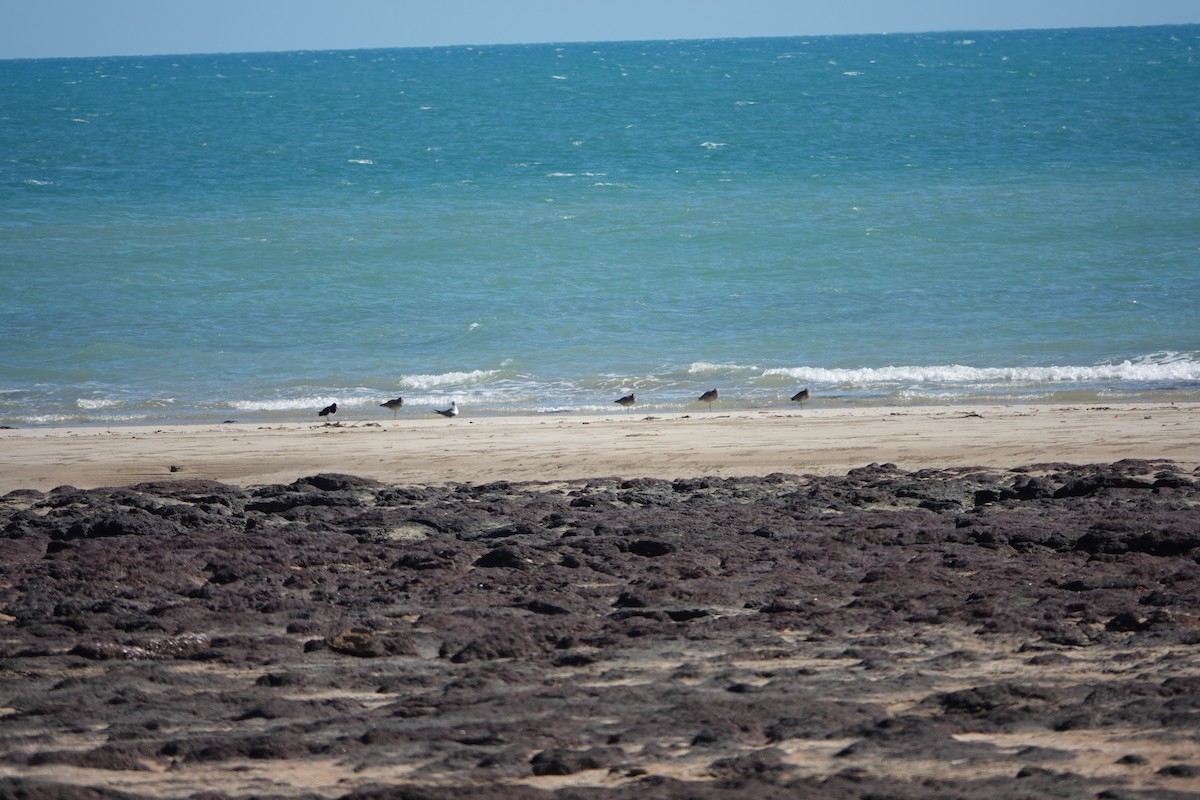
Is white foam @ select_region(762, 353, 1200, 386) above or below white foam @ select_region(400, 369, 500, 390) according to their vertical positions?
below

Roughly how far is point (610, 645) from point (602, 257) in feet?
73.3

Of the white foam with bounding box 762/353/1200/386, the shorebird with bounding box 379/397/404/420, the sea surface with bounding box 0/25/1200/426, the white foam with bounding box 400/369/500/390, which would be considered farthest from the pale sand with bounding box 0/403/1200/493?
the white foam with bounding box 400/369/500/390

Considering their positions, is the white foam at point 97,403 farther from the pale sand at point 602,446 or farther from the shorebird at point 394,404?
the shorebird at point 394,404

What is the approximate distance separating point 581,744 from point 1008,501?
6212mm

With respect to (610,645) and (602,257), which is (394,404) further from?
(602,257)

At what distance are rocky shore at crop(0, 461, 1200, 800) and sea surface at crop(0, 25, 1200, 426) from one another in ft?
26.3

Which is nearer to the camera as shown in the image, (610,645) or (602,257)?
(610,645)

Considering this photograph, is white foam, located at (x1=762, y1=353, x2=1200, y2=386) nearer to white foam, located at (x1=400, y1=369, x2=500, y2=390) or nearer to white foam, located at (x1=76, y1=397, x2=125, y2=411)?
white foam, located at (x1=400, y1=369, x2=500, y2=390)

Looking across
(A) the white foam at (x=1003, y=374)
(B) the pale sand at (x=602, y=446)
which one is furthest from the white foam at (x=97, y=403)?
(A) the white foam at (x=1003, y=374)

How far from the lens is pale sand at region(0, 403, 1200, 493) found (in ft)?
41.5

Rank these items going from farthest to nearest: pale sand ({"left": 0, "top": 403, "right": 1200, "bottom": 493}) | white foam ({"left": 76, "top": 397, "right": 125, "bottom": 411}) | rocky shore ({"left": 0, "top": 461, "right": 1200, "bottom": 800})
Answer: white foam ({"left": 76, "top": 397, "right": 125, "bottom": 411}), pale sand ({"left": 0, "top": 403, "right": 1200, "bottom": 493}), rocky shore ({"left": 0, "top": 461, "right": 1200, "bottom": 800})

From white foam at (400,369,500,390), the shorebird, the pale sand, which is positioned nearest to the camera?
the pale sand

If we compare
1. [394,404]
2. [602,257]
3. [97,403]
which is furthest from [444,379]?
[602,257]

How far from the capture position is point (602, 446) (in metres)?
13.8
